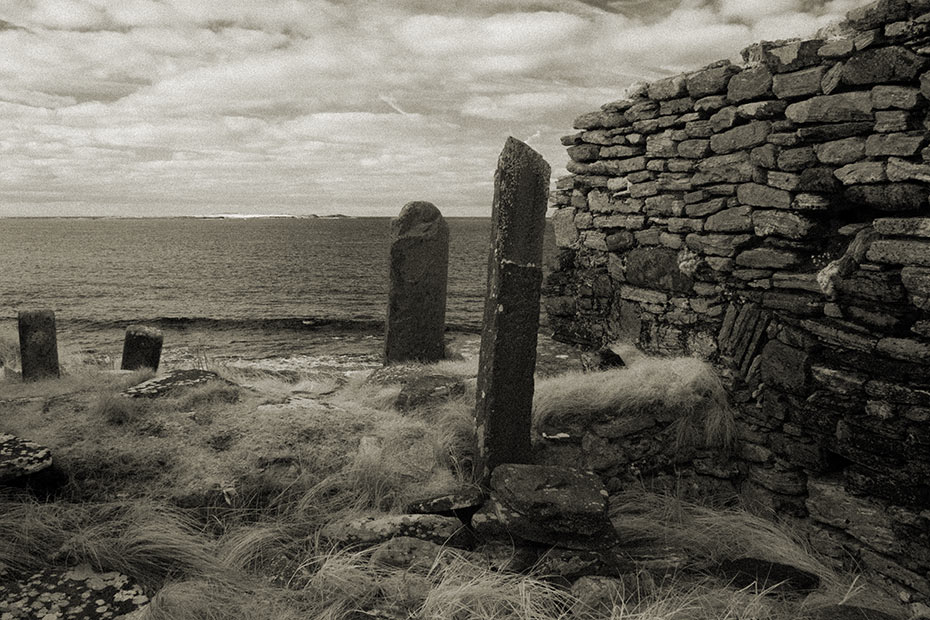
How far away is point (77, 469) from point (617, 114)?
6886 millimetres

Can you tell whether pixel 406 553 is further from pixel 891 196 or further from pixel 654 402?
pixel 891 196

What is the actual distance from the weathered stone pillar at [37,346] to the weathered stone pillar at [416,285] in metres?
4.55

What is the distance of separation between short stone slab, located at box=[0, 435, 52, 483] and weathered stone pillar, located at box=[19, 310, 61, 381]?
4130mm

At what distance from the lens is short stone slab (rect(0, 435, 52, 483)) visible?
459 centimetres

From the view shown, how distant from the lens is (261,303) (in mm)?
31234

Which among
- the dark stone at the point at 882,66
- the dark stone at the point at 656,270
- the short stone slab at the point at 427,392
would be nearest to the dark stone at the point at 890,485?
the dark stone at the point at 656,270

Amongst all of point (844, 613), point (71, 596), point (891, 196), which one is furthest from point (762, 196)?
point (71, 596)

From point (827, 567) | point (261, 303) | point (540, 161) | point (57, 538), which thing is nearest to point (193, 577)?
point (57, 538)

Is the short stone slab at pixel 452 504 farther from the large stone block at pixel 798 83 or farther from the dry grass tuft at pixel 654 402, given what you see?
the large stone block at pixel 798 83

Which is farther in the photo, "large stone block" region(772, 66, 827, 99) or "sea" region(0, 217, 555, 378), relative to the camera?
"sea" region(0, 217, 555, 378)

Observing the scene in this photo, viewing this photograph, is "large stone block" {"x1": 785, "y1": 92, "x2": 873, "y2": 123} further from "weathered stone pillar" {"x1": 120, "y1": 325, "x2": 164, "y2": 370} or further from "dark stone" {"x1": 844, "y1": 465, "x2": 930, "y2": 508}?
"weathered stone pillar" {"x1": 120, "y1": 325, "x2": 164, "y2": 370}

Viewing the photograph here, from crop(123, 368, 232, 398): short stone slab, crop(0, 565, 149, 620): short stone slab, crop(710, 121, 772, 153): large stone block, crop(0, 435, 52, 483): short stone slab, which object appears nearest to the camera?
crop(0, 565, 149, 620): short stone slab

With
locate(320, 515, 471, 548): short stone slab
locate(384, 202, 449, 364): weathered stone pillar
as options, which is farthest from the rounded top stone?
locate(320, 515, 471, 548): short stone slab

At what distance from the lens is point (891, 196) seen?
5.01 meters
